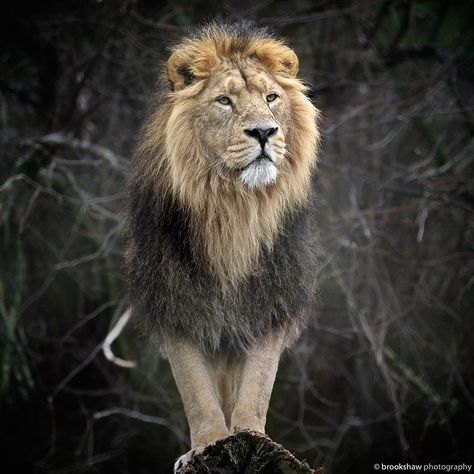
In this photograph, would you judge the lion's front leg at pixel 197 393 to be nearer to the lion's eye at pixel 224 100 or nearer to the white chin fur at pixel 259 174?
the white chin fur at pixel 259 174

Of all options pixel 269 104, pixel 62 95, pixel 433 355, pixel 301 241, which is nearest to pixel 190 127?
pixel 269 104

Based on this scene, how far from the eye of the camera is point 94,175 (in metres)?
7.77

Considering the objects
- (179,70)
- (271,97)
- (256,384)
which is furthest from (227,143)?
(256,384)

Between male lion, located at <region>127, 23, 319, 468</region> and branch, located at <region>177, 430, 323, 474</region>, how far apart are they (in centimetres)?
62

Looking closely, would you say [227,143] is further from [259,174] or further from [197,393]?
[197,393]

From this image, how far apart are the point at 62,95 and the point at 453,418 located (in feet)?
14.1

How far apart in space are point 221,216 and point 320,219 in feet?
10.1

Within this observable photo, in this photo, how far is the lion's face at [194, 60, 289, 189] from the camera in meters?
3.70

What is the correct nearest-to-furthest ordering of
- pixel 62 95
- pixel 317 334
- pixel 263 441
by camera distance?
pixel 263 441 < pixel 62 95 < pixel 317 334

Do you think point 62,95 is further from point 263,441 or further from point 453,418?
point 263,441

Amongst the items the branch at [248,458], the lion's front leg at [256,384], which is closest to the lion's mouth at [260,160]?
the lion's front leg at [256,384]

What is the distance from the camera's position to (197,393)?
3953mm

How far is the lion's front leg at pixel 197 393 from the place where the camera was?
3855 mm

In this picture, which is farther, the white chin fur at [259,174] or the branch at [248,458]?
the white chin fur at [259,174]
